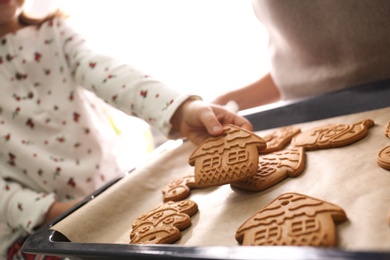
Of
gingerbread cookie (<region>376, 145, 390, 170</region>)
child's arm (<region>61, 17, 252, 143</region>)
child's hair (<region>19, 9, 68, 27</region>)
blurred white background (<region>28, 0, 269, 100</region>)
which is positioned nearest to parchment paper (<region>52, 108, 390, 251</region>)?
gingerbread cookie (<region>376, 145, 390, 170</region>)

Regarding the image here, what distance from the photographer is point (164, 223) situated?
0.65 metres

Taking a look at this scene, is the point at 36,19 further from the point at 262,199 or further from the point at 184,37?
the point at 262,199

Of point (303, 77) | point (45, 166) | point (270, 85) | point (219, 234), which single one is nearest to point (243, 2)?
point (270, 85)

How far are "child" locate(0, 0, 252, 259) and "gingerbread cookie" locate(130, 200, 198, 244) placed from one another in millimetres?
197

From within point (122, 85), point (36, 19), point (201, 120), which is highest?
point (36, 19)

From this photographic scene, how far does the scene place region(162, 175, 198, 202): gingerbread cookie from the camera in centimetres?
76

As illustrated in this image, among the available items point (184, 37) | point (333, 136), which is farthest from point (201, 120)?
point (184, 37)

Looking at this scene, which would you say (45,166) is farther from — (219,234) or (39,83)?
(219,234)

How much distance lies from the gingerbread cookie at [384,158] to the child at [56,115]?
281 mm

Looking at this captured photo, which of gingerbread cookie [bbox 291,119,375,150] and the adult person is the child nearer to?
gingerbread cookie [bbox 291,119,375,150]

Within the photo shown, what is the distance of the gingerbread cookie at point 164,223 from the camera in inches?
24.3

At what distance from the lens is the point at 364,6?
82 centimetres

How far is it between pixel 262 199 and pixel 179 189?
0.64 feet

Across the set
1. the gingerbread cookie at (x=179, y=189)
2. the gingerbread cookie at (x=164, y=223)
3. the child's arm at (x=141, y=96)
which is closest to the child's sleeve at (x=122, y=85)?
the child's arm at (x=141, y=96)
